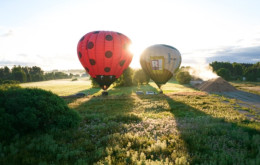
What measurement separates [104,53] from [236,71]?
13082cm

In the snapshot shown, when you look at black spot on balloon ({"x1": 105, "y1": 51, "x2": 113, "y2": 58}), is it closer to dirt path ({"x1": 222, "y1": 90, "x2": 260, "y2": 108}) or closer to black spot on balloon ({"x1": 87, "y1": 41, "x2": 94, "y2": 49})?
black spot on balloon ({"x1": 87, "y1": 41, "x2": 94, "y2": 49})

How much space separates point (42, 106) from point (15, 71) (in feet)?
374

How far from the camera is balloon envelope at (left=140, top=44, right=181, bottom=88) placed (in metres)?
31.8

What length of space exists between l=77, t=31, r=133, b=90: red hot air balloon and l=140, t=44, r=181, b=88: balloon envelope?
6.02m

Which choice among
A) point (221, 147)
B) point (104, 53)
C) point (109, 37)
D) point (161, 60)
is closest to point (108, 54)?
point (104, 53)

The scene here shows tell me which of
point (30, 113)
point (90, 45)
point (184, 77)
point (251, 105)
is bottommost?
point (251, 105)

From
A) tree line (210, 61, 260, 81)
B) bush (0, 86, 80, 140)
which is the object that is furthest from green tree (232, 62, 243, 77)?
bush (0, 86, 80, 140)

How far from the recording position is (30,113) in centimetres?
830

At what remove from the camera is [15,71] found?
332 feet

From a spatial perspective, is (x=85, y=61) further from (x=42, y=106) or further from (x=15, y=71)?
(x=15, y=71)

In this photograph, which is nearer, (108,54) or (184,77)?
(108,54)

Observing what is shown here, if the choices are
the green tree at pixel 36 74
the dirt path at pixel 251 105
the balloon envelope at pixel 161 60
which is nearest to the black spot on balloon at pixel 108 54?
the balloon envelope at pixel 161 60

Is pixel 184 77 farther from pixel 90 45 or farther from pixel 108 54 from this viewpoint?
pixel 90 45

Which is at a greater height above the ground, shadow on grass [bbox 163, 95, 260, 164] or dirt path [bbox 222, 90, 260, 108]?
shadow on grass [bbox 163, 95, 260, 164]
